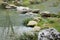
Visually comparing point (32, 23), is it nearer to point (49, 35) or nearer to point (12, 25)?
point (12, 25)

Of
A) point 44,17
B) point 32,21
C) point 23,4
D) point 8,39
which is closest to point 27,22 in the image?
point 32,21

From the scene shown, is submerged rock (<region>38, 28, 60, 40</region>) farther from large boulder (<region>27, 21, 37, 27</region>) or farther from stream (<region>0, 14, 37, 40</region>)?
large boulder (<region>27, 21, 37, 27</region>)

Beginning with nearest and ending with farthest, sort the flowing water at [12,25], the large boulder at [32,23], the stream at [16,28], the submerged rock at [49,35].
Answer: the submerged rock at [49,35]
the flowing water at [12,25]
the stream at [16,28]
the large boulder at [32,23]

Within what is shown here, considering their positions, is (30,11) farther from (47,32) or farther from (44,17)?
(47,32)

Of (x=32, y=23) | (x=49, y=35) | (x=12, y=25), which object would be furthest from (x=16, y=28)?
(x=49, y=35)

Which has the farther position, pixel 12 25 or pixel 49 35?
pixel 12 25

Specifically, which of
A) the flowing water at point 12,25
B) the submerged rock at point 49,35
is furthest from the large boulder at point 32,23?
the submerged rock at point 49,35

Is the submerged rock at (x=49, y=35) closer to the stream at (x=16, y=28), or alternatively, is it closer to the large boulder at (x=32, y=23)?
the stream at (x=16, y=28)

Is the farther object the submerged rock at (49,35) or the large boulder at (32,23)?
the large boulder at (32,23)

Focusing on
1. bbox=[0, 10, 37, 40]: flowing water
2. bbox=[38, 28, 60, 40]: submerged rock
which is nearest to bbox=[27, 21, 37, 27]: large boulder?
bbox=[0, 10, 37, 40]: flowing water

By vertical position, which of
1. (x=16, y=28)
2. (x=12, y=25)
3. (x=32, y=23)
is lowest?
(x=32, y=23)

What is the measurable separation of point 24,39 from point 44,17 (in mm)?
3842

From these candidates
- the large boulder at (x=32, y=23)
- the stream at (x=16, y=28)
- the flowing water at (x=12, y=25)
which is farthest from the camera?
the large boulder at (x=32, y=23)

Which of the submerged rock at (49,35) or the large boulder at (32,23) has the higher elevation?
the submerged rock at (49,35)
